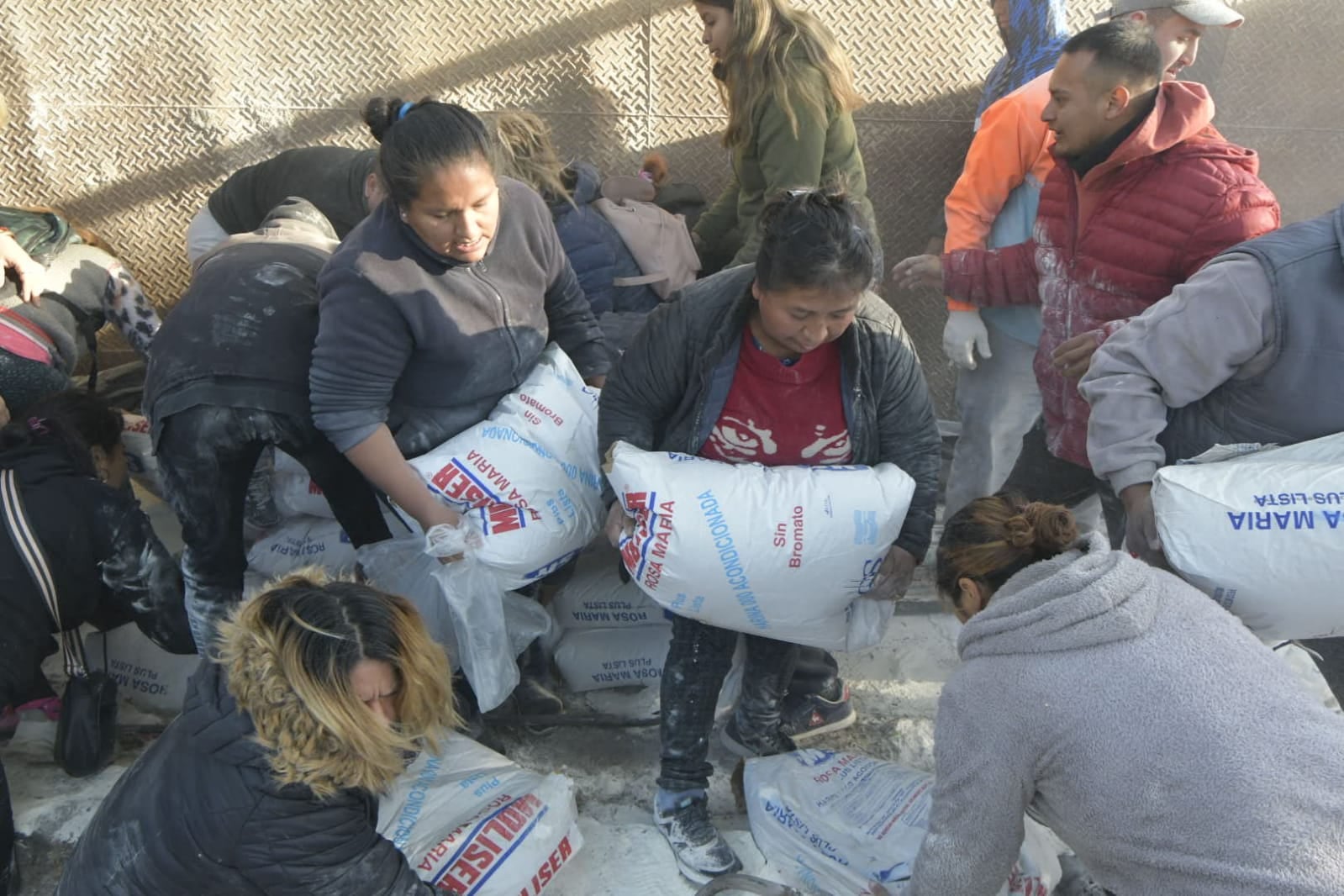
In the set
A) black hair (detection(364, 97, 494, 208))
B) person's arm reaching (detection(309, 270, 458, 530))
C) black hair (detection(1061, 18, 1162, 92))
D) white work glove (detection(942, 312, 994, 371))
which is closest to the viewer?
black hair (detection(364, 97, 494, 208))

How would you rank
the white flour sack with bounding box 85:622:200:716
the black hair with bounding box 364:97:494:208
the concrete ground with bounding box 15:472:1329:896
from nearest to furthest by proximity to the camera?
the black hair with bounding box 364:97:494:208 → the concrete ground with bounding box 15:472:1329:896 → the white flour sack with bounding box 85:622:200:716

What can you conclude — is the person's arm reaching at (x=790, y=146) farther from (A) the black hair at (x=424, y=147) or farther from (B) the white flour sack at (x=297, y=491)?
(B) the white flour sack at (x=297, y=491)

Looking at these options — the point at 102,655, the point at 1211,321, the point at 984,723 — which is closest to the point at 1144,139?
the point at 1211,321

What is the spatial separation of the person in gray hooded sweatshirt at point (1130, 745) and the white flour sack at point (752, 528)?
44 cm

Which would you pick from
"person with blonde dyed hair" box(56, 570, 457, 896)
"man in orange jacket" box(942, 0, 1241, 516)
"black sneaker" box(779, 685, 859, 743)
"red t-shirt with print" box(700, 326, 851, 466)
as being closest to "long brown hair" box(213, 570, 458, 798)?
"person with blonde dyed hair" box(56, 570, 457, 896)

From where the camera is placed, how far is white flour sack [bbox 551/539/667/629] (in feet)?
9.64

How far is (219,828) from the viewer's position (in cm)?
167

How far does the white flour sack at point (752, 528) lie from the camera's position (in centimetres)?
206

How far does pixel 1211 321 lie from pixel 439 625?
189 centimetres

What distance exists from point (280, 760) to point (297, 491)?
1.47m

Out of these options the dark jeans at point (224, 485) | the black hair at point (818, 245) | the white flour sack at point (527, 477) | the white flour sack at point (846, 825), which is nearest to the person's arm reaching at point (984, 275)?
the black hair at point (818, 245)

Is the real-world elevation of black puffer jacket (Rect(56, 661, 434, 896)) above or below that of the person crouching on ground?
below

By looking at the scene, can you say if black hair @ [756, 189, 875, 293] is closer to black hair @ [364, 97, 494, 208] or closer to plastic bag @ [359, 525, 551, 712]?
black hair @ [364, 97, 494, 208]

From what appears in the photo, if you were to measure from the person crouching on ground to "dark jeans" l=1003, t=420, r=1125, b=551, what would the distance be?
597 mm
